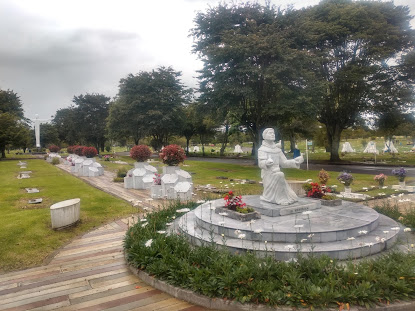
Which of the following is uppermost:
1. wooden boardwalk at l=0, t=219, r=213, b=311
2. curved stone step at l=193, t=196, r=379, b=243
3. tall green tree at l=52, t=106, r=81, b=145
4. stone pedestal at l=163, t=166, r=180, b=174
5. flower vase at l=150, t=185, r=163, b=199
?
tall green tree at l=52, t=106, r=81, b=145

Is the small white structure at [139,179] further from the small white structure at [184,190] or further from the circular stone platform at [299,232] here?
the circular stone platform at [299,232]

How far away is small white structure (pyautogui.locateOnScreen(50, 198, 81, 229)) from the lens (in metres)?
8.51

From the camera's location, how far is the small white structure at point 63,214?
27.9ft

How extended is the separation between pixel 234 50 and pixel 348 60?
13007 millimetres

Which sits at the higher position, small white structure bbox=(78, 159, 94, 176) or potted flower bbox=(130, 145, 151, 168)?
potted flower bbox=(130, 145, 151, 168)

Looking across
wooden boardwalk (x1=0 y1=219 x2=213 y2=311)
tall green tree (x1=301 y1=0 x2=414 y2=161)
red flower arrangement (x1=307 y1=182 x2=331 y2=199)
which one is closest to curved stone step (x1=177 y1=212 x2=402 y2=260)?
wooden boardwalk (x1=0 y1=219 x2=213 y2=311)

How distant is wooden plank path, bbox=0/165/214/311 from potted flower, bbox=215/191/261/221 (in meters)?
2.61

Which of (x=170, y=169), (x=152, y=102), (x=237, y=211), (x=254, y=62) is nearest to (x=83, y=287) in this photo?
(x=237, y=211)

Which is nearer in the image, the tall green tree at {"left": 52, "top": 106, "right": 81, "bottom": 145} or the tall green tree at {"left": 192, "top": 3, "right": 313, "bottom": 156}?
the tall green tree at {"left": 192, "top": 3, "right": 313, "bottom": 156}

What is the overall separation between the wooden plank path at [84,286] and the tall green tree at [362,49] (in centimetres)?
2249

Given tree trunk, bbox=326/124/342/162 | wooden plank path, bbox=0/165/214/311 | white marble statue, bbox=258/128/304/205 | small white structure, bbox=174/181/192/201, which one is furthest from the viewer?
tree trunk, bbox=326/124/342/162

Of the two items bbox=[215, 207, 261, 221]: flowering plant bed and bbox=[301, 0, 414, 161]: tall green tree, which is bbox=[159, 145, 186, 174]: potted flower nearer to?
bbox=[215, 207, 261, 221]: flowering plant bed

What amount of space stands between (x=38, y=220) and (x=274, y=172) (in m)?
7.65

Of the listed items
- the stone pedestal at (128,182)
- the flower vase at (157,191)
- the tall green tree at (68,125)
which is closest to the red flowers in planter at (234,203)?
the flower vase at (157,191)
